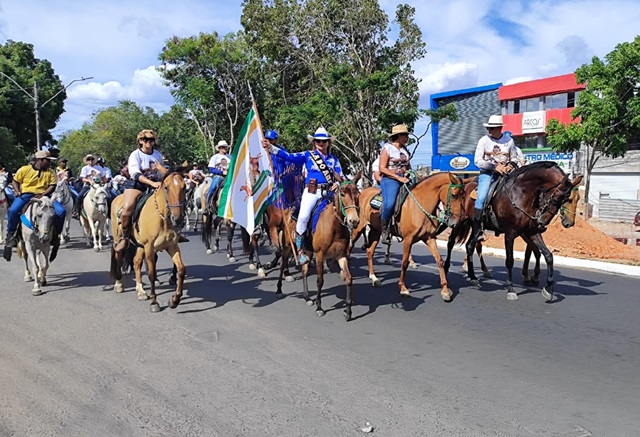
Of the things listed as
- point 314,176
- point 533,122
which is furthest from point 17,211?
point 533,122

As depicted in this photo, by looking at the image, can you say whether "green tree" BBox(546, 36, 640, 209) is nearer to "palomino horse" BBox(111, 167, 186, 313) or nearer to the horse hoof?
the horse hoof

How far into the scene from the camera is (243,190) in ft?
28.0

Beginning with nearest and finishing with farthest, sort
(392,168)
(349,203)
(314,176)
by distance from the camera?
1. (349,203)
2. (314,176)
3. (392,168)

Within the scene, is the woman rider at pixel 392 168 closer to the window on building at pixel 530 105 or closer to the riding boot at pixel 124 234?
the riding boot at pixel 124 234

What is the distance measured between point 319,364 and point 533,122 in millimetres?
37180

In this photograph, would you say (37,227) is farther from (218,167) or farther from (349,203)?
(349,203)

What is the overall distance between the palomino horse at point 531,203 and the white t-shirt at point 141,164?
19.1 feet

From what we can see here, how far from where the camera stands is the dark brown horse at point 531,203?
8773 mm

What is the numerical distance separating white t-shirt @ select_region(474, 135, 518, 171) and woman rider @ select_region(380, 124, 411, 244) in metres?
1.24

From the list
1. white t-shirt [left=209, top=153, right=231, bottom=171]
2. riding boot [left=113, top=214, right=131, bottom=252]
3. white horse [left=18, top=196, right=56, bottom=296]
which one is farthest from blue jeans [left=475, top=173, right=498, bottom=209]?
white horse [left=18, top=196, right=56, bottom=296]

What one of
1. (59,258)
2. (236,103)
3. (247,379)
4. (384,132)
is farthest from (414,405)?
(236,103)

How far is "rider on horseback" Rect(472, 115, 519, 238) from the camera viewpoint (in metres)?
9.51

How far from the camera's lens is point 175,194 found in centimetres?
797

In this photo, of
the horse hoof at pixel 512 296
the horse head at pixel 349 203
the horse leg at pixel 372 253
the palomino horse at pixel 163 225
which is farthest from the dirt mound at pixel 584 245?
the palomino horse at pixel 163 225
